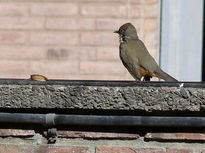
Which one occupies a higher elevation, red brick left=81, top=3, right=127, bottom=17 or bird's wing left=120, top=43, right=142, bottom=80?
red brick left=81, top=3, right=127, bottom=17

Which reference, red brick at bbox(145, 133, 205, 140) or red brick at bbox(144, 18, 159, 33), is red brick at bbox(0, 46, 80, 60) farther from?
red brick at bbox(145, 133, 205, 140)

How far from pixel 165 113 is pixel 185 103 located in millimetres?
76

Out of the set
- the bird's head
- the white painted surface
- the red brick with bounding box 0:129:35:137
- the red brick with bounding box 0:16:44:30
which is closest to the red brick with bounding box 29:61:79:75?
the red brick with bounding box 0:16:44:30

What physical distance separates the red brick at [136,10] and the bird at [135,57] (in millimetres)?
87

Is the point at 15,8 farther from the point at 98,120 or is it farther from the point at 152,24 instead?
the point at 98,120

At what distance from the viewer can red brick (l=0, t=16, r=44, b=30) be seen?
5.05 meters

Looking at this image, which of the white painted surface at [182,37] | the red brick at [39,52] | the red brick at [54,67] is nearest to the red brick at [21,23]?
the red brick at [39,52]

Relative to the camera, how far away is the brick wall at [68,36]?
16.4ft

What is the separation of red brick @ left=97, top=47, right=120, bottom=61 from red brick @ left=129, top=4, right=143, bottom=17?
280 mm

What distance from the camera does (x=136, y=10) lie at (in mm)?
4934

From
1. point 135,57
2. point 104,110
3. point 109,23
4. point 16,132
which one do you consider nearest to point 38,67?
point 109,23

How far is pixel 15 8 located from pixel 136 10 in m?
0.79

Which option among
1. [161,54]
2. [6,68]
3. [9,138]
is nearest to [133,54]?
[161,54]

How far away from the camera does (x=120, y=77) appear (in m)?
5.04
